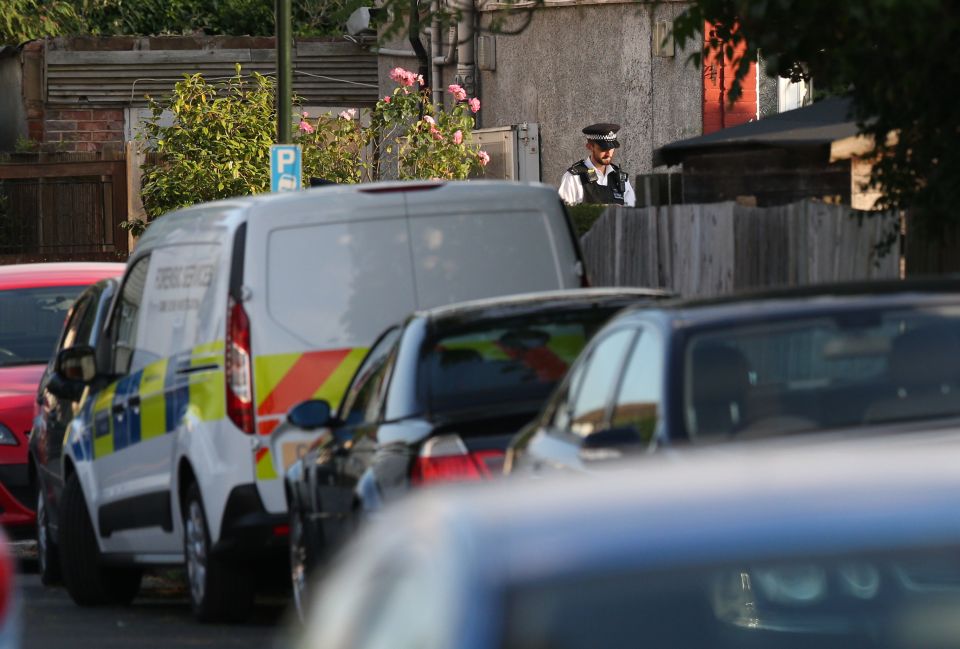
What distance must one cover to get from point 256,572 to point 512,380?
2.43m

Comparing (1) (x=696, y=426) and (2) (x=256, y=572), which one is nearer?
(1) (x=696, y=426)

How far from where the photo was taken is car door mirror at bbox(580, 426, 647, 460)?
5.89 m

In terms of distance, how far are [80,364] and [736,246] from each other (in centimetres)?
462

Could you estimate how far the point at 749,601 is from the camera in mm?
3611

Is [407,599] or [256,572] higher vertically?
[407,599]

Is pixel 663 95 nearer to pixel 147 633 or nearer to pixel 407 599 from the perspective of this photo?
pixel 147 633

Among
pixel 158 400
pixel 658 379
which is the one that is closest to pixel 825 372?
pixel 658 379

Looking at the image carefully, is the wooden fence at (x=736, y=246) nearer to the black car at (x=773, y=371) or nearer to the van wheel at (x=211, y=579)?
the van wheel at (x=211, y=579)

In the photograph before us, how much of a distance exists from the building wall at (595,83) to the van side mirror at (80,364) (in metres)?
13.2

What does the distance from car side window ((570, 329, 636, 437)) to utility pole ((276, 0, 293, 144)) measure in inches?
553

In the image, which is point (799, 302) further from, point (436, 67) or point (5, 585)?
point (436, 67)

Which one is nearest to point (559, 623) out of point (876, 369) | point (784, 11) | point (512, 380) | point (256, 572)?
point (876, 369)

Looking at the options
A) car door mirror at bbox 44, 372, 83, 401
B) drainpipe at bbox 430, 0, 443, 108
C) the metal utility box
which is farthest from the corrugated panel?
car door mirror at bbox 44, 372, 83, 401

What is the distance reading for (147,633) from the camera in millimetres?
10031
